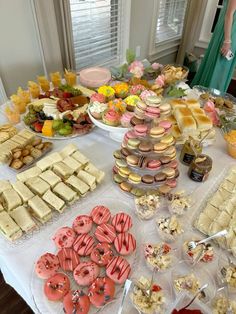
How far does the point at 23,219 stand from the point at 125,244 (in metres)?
0.33

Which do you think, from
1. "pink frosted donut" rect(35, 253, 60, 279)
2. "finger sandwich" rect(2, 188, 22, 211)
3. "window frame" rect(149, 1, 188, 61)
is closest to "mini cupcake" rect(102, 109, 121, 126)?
"finger sandwich" rect(2, 188, 22, 211)

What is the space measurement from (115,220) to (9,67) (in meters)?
1.59

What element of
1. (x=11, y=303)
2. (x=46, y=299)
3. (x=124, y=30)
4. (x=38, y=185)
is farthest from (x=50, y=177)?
(x=124, y=30)

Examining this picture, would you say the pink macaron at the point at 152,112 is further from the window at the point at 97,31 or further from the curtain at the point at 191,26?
the curtain at the point at 191,26

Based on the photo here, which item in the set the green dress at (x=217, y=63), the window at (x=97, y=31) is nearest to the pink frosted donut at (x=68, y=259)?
the window at (x=97, y=31)

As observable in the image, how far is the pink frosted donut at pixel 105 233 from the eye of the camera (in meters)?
0.73

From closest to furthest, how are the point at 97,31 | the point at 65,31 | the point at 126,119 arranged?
1. the point at 126,119
2. the point at 65,31
3. the point at 97,31

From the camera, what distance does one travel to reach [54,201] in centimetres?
82

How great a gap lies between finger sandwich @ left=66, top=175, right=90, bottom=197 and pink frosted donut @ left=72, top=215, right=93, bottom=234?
111 mm

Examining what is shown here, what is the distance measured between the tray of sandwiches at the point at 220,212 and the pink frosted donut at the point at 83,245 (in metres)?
0.34

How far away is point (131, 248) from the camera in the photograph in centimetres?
72

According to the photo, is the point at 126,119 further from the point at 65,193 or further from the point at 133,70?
the point at 133,70

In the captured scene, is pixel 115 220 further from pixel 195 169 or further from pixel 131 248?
pixel 195 169

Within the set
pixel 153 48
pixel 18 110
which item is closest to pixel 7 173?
pixel 18 110
